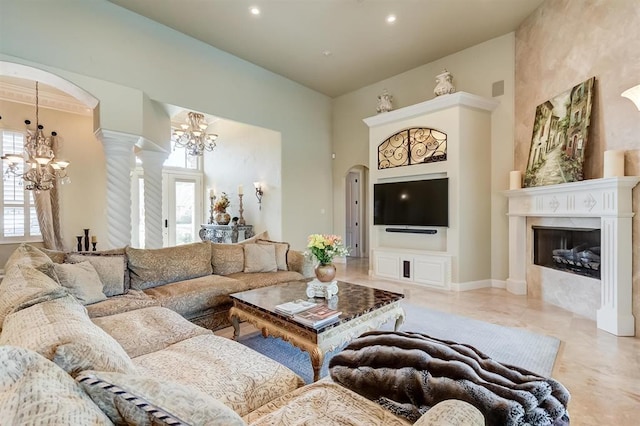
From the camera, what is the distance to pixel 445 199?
486 centimetres

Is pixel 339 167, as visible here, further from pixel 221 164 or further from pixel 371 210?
pixel 221 164

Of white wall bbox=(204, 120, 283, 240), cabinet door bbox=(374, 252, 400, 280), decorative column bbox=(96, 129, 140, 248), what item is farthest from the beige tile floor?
white wall bbox=(204, 120, 283, 240)

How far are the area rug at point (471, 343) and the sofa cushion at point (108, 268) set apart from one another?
4.16ft

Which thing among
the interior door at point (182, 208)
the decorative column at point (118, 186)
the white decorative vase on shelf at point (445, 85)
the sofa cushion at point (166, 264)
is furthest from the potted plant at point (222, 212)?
the white decorative vase on shelf at point (445, 85)

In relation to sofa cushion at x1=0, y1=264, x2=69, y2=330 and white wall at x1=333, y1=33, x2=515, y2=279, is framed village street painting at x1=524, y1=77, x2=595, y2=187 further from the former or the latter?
sofa cushion at x1=0, y1=264, x2=69, y2=330

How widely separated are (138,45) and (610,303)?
21.7 feet

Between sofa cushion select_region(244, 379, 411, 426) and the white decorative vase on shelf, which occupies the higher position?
Result: the white decorative vase on shelf

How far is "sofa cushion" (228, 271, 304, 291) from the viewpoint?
338 centimetres

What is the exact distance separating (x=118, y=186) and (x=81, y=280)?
7.04 feet

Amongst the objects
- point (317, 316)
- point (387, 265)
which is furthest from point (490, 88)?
point (317, 316)

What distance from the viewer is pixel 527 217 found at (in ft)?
14.6

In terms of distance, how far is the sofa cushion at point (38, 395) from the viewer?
0.59 metres

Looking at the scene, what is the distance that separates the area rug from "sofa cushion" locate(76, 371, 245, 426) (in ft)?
5.13

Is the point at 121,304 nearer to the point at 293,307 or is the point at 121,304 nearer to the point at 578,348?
the point at 293,307
